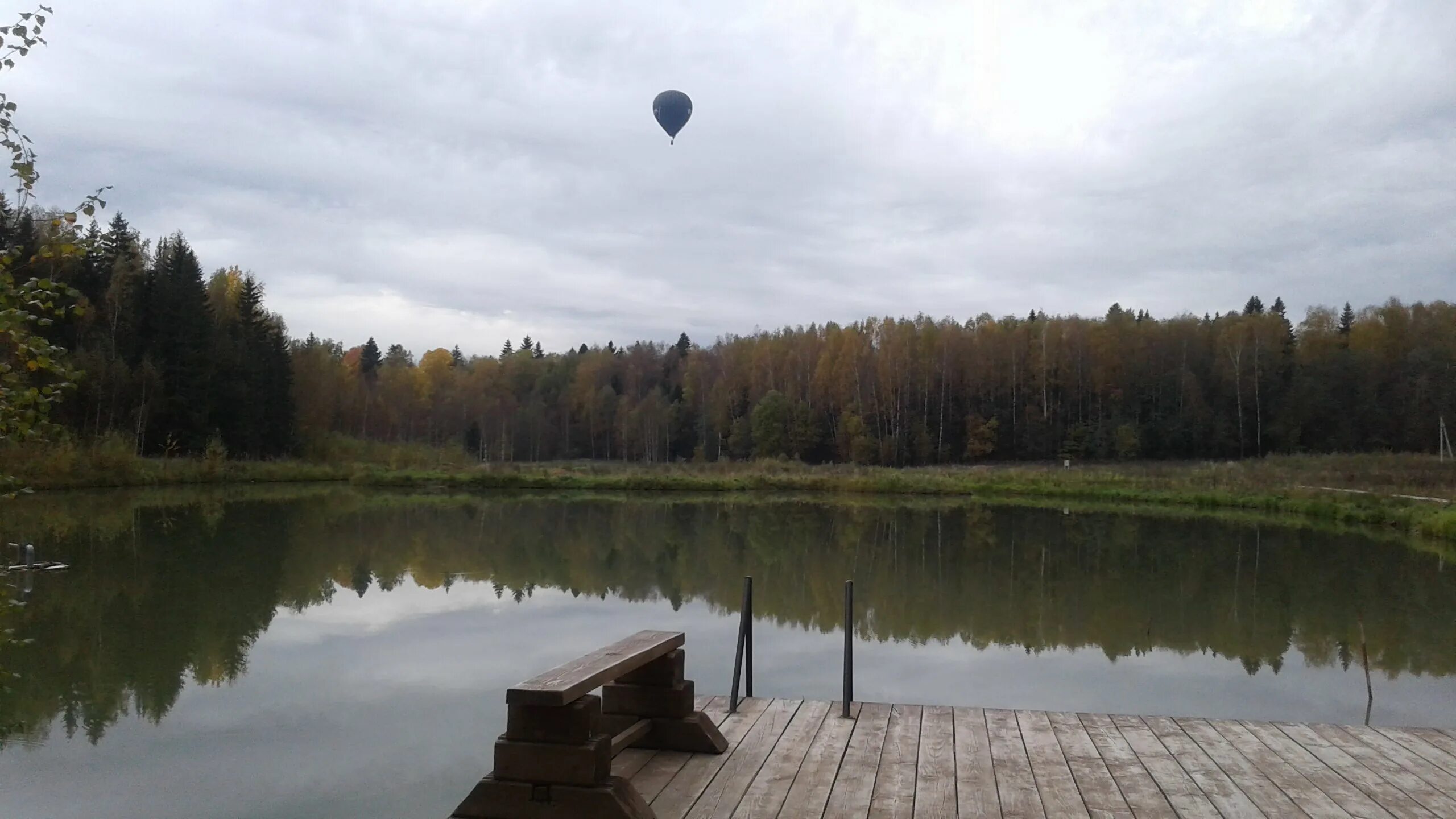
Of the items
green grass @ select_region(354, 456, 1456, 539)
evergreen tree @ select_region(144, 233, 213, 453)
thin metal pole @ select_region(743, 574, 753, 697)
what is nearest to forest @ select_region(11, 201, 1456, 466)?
evergreen tree @ select_region(144, 233, 213, 453)

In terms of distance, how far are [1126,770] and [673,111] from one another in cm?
1428

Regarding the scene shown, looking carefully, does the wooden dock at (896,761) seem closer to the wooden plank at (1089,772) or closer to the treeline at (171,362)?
the wooden plank at (1089,772)

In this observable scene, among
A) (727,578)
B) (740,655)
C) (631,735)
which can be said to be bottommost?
(727,578)

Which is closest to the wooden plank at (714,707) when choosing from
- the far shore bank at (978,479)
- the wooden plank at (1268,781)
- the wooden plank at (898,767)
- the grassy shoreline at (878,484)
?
the wooden plank at (898,767)

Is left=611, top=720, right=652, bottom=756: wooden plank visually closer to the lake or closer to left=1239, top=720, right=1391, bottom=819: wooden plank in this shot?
the lake

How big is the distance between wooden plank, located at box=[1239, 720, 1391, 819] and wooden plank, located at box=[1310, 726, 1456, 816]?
0.08 meters

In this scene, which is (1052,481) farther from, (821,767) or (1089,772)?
(821,767)

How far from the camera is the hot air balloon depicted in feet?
53.8

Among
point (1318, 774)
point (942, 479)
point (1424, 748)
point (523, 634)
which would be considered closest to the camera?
point (1318, 774)

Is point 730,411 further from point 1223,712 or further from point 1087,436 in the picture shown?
point 1223,712

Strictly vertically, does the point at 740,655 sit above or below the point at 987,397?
below

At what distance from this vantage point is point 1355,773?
3811 mm

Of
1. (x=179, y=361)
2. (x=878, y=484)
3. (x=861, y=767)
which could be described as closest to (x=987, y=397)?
(x=878, y=484)

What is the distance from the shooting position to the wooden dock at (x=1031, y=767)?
3.36m
